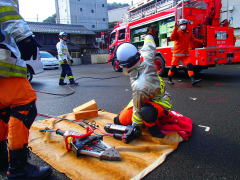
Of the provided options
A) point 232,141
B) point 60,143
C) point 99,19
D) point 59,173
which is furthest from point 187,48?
point 99,19

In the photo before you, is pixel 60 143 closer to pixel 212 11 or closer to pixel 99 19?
pixel 212 11

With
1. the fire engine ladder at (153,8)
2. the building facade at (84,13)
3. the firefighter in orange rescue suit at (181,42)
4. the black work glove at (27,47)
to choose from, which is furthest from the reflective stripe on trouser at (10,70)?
the building facade at (84,13)

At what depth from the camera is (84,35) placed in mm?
30453

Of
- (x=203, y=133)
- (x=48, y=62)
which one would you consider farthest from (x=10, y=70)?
(x=48, y=62)

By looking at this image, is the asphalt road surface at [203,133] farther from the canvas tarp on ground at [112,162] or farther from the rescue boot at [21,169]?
the rescue boot at [21,169]

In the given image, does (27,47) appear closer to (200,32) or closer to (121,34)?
(200,32)

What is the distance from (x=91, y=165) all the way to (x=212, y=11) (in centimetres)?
724

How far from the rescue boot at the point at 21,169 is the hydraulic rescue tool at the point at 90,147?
1.51ft

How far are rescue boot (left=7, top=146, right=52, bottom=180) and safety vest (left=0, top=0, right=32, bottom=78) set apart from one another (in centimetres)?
64

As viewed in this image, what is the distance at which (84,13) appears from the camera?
4297 cm

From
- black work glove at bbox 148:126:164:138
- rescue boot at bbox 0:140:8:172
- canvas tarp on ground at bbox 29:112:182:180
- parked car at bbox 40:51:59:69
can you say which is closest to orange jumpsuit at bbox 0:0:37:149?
rescue boot at bbox 0:140:8:172

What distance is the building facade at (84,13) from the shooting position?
4131 cm

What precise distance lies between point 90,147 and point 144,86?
905 millimetres

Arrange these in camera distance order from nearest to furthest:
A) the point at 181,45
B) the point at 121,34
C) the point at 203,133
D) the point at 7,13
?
the point at 7,13 < the point at 203,133 < the point at 181,45 < the point at 121,34
